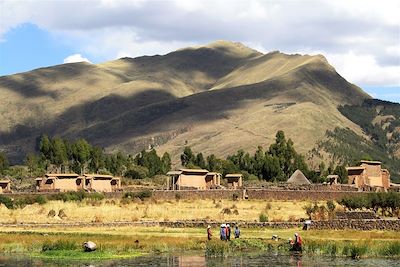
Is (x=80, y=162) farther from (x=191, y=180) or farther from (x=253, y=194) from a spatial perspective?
(x=253, y=194)

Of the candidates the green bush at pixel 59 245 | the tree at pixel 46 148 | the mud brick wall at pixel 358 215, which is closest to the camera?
the green bush at pixel 59 245

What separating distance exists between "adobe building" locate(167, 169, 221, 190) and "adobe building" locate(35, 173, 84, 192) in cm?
1249

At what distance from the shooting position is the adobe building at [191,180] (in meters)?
94.7

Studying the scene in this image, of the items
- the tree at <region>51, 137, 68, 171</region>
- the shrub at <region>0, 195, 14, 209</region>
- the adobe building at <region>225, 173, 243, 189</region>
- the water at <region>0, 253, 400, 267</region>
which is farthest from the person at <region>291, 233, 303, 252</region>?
the tree at <region>51, 137, 68, 171</region>

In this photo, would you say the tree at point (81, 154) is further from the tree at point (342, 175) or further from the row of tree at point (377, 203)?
the row of tree at point (377, 203)

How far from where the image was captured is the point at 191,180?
96.2 metres

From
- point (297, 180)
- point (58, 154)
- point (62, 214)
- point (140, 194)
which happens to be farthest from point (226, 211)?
point (58, 154)

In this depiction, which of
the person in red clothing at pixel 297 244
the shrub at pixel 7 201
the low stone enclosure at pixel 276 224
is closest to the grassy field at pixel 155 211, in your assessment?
the shrub at pixel 7 201

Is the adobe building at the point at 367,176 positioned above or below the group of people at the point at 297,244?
above

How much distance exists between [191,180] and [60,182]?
18.0m

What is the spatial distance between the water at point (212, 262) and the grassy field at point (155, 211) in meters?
20.1

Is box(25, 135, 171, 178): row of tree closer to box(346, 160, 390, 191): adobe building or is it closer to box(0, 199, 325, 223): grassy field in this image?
box(346, 160, 390, 191): adobe building

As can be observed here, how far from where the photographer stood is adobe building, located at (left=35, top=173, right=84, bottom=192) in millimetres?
97250

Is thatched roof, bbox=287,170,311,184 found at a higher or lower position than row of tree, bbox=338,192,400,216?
higher
